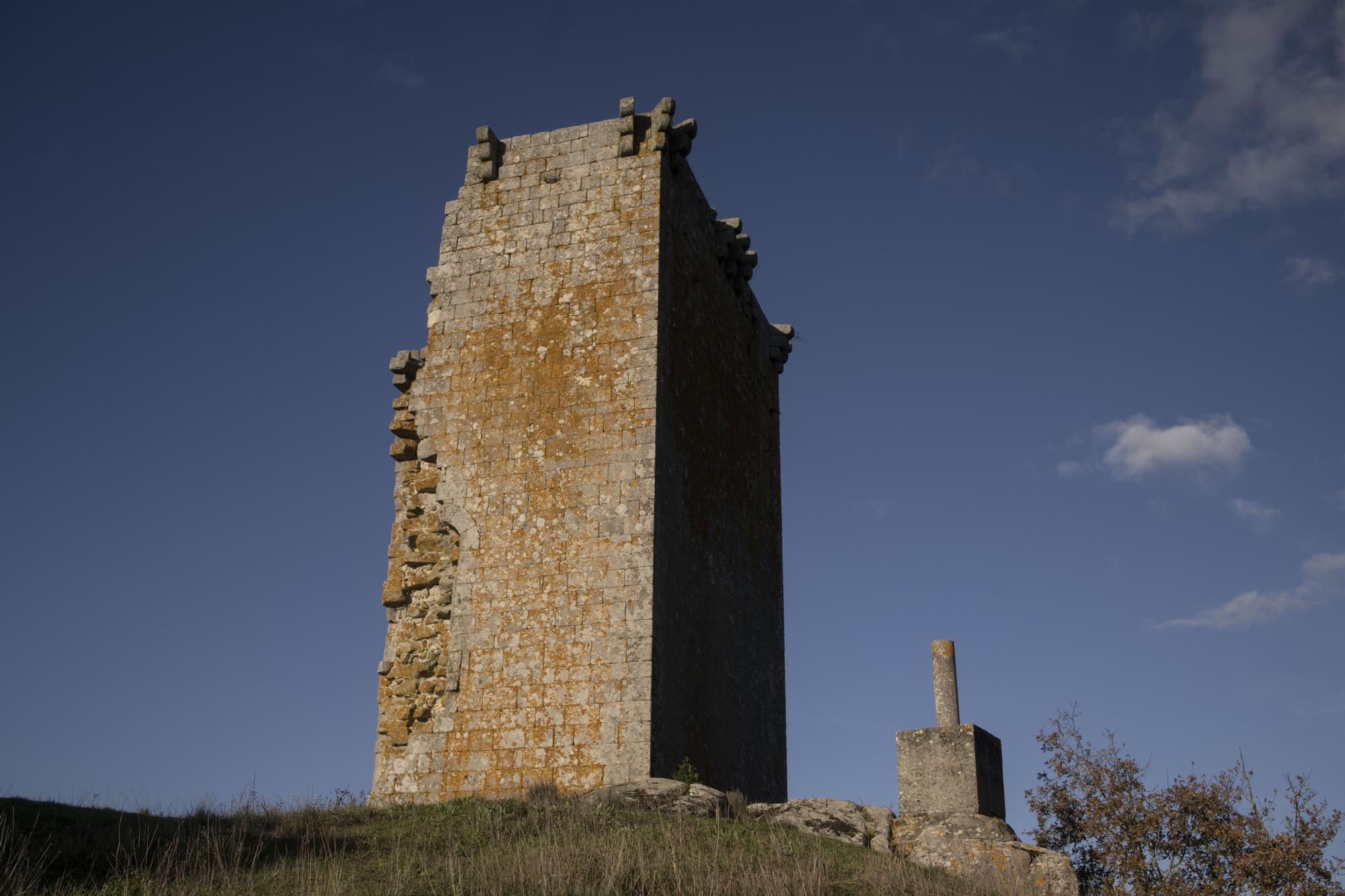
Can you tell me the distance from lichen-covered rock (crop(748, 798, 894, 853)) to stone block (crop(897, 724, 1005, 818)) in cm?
68

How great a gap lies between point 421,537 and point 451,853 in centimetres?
519

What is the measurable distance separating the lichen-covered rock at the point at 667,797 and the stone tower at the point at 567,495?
23.4 inches

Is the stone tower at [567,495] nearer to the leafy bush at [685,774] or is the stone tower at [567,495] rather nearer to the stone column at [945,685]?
the leafy bush at [685,774]

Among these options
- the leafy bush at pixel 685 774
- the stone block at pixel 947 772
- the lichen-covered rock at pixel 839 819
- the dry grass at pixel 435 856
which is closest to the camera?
the dry grass at pixel 435 856

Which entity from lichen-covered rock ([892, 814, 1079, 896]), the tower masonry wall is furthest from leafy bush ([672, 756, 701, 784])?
lichen-covered rock ([892, 814, 1079, 896])

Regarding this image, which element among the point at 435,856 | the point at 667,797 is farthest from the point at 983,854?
the point at 435,856

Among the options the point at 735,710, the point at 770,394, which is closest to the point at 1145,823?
the point at 735,710

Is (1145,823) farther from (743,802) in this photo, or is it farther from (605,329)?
(605,329)

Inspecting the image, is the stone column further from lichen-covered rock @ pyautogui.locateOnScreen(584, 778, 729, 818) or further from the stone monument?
lichen-covered rock @ pyautogui.locateOnScreen(584, 778, 729, 818)

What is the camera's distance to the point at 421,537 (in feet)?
44.6

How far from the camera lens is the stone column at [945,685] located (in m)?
13.6

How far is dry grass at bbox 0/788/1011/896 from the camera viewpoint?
26.9 ft

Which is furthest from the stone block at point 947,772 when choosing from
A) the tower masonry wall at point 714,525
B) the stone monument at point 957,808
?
the tower masonry wall at point 714,525

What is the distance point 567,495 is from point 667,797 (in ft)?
11.1
